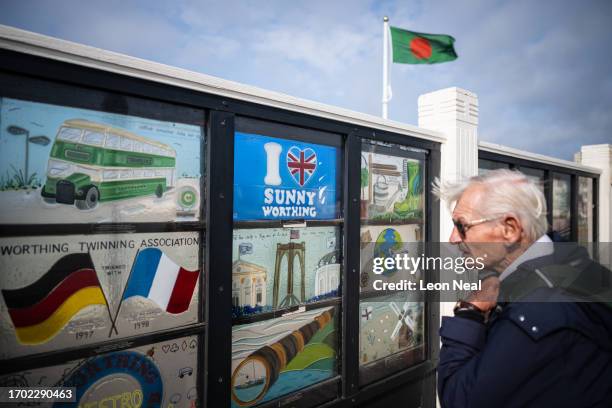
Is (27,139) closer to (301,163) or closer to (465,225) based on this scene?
(301,163)

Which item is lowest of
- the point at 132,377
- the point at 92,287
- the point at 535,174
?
the point at 132,377

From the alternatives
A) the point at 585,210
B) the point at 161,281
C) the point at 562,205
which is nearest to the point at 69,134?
the point at 161,281

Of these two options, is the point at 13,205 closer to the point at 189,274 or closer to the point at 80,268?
the point at 80,268

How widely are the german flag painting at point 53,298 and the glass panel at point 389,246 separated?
87.0 inches

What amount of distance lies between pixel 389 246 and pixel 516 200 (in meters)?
2.19

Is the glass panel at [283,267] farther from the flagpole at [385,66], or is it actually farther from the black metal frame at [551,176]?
the flagpole at [385,66]

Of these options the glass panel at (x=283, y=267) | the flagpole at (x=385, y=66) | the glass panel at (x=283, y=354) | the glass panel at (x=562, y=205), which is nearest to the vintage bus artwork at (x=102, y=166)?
the glass panel at (x=283, y=267)

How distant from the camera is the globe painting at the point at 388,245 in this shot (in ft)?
12.0

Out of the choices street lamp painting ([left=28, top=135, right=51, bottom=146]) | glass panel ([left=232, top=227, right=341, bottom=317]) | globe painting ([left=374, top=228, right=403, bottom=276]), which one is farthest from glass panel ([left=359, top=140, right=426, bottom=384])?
street lamp painting ([left=28, top=135, right=51, bottom=146])

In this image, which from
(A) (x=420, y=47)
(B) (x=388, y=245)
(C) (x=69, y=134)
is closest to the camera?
(C) (x=69, y=134)

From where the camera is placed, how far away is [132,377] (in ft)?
7.35

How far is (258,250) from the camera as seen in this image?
111 inches

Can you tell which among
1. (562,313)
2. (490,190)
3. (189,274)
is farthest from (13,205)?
(562,313)

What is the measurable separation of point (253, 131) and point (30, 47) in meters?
1.33
